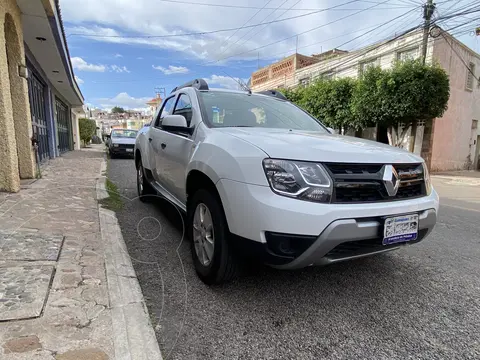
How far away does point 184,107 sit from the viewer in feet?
12.5

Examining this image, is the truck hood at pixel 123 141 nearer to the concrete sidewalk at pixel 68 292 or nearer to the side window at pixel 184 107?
the concrete sidewalk at pixel 68 292

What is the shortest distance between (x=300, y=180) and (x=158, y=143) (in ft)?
8.73

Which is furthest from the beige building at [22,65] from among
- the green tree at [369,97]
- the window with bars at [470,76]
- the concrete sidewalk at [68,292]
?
the window with bars at [470,76]

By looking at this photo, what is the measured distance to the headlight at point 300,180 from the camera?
208 cm

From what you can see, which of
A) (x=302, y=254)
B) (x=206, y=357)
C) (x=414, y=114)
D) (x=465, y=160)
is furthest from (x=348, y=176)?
(x=465, y=160)

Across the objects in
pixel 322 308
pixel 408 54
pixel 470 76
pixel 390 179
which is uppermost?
pixel 408 54

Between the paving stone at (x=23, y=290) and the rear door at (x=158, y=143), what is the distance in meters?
1.83

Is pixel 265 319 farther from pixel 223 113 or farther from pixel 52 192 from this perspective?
pixel 52 192

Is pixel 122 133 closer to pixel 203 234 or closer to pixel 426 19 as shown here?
pixel 426 19

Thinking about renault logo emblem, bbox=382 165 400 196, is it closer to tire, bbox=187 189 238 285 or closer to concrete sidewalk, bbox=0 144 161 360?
tire, bbox=187 189 238 285

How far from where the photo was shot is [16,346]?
180 cm

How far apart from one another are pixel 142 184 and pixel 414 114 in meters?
11.0

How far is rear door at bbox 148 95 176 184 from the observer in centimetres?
416

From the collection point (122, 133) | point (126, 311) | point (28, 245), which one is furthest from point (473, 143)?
point (28, 245)
